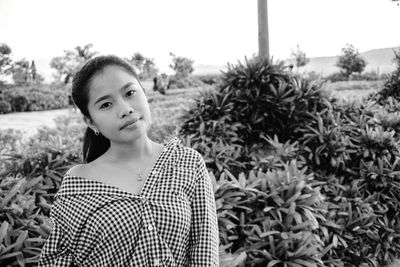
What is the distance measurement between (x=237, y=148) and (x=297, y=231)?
47.1 inches

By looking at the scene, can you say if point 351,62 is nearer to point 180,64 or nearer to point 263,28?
point 180,64

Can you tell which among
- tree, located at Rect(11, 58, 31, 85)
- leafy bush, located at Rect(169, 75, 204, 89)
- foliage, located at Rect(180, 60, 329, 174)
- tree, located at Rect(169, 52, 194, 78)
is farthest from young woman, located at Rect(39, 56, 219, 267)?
tree, located at Rect(169, 52, 194, 78)

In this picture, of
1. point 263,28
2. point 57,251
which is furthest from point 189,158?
point 263,28

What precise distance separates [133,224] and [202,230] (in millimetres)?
328

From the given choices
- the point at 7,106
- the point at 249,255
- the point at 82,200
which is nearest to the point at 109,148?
the point at 82,200

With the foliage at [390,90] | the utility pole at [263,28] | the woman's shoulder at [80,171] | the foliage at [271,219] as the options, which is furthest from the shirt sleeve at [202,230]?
the foliage at [390,90]

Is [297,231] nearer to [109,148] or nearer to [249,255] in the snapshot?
[249,255]

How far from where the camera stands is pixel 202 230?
176 centimetres

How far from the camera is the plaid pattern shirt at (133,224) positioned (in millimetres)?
1593

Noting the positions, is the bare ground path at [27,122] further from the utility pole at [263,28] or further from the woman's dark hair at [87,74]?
the woman's dark hair at [87,74]

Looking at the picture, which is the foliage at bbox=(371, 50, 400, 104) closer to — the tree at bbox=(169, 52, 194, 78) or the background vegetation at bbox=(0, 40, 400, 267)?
the background vegetation at bbox=(0, 40, 400, 267)

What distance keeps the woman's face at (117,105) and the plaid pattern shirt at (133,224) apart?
0.20 m

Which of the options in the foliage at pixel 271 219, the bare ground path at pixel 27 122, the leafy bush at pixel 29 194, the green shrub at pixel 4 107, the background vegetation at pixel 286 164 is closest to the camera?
the leafy bush at pixel 29 194

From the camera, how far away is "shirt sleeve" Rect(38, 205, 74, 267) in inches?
64.7
